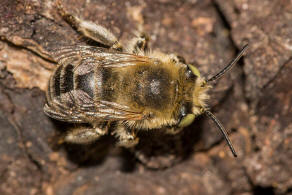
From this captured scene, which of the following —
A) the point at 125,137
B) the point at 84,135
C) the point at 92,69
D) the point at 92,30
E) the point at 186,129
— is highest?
the point at 92,30

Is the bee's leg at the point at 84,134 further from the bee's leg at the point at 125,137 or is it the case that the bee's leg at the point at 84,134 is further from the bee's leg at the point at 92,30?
the bee's leg at the point at 92,30

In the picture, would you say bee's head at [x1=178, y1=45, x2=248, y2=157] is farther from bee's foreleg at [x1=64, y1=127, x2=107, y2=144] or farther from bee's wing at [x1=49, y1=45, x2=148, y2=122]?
bee's foreleg at [x1=64, y1=127, x2=107, y2=144]

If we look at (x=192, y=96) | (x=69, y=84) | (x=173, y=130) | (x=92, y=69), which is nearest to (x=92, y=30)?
(x=92, y=69)

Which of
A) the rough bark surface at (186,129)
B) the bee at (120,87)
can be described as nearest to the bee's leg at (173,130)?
the bee at (120,87)

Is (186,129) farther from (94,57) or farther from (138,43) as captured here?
(94,57)

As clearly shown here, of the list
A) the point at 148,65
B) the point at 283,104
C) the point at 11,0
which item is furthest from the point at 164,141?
the point at 11,0

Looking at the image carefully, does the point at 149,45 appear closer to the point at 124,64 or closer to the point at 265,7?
the point at 124,64

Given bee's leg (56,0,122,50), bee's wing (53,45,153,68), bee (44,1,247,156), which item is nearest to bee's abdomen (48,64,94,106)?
bee (44,1,247,156)
